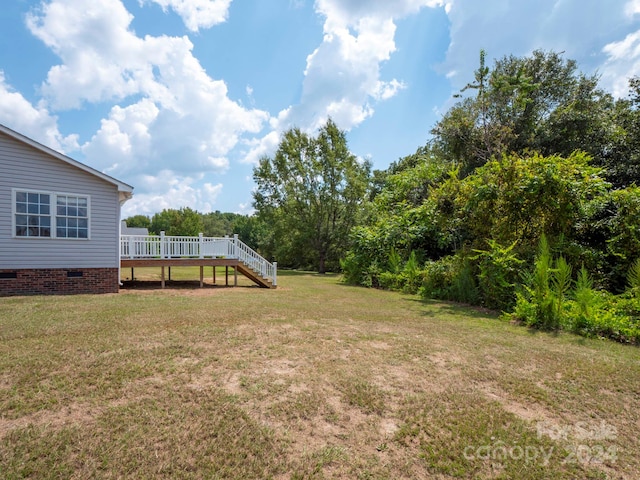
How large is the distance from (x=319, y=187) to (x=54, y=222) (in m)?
19.0

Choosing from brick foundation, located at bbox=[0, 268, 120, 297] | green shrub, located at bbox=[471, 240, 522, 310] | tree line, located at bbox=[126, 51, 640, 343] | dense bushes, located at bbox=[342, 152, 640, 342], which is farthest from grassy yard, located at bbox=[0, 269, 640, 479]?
brick foundation, located at bbox=[0, 268, 120, 297]

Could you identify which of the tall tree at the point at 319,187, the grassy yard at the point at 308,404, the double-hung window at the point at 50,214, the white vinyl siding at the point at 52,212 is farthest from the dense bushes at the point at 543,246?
the tall tree at the point at 319,187

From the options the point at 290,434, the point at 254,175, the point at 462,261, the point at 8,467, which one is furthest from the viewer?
the point at 254,175

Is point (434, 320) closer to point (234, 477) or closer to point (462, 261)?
point (462, 261)

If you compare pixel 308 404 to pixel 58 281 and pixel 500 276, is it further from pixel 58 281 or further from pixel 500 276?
pixel 58 281

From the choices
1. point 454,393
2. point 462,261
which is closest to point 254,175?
point 462,261

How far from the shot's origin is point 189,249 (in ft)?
38.2

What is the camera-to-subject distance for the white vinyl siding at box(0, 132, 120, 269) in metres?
8.88

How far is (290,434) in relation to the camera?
2711 mm

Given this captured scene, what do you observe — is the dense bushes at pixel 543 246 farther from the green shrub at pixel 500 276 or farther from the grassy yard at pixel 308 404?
the grassy yard at pixel 308 404

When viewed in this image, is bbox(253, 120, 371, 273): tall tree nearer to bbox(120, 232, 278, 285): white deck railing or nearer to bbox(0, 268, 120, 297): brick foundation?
bbox(120, 232, 278, 285): white deck railing

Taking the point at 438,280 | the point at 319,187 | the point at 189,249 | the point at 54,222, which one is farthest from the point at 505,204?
the point at 319,187

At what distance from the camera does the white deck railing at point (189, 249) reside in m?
10.9

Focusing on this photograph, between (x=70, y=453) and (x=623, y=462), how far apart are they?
157 inches
